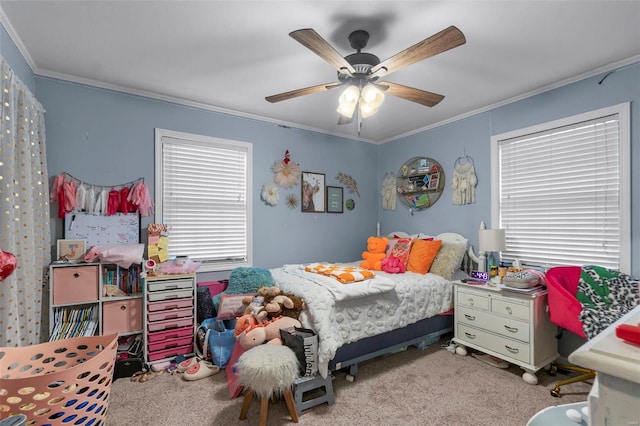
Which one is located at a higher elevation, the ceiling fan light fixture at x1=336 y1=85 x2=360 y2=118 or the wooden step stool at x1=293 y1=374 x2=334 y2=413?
the ceiling fan light fixture at x1=336 y1=85 x2=360 y2=118

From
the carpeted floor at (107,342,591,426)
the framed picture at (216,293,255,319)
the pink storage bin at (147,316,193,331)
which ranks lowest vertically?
the carpeted floor at (107,342,591,426)

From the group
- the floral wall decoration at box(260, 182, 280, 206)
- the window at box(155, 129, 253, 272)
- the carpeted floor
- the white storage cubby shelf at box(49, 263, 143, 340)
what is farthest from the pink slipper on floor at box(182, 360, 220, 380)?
the floral wall decoration at box(260, 182, 280, 206)

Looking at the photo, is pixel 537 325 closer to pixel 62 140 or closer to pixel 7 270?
pixel 7 270

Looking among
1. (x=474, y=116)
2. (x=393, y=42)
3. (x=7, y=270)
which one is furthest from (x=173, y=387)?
(x=474, y=116)

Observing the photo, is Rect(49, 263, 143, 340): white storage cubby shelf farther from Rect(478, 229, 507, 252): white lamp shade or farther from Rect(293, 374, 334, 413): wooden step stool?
Rect(478, 229, 507, 252): white lamp shade

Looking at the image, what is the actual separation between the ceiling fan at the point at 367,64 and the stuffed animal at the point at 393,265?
66.9 inches

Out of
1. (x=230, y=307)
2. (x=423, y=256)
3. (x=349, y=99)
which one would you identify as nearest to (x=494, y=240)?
(x=423, y=256)

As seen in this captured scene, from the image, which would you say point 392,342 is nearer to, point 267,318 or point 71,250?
point 267,318

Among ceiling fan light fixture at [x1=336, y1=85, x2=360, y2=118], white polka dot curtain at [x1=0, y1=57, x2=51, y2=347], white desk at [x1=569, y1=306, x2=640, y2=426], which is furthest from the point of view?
ceiling fan light fixture at [x1=336, y1=85, x2=360, y2=118]

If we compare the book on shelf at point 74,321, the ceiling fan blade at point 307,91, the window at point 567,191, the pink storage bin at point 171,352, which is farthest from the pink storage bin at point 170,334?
the window at point 567,191

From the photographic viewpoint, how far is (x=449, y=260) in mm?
3281

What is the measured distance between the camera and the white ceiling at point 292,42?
187cm

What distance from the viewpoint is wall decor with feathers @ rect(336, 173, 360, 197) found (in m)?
4.43

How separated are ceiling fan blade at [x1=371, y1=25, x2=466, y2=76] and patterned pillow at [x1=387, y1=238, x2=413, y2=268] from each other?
2.08 m
